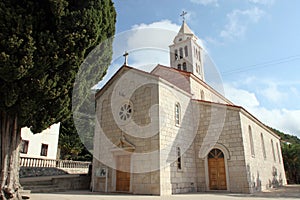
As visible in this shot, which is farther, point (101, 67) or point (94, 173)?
point (94, 173)

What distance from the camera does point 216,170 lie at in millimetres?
13250

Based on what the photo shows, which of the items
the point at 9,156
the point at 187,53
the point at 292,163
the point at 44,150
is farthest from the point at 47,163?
the point at 292,163

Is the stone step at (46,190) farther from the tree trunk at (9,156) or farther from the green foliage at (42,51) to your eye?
the green foliage at (42,51)

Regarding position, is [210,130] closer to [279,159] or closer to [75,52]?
[75,52]

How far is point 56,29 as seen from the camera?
762 centimetres

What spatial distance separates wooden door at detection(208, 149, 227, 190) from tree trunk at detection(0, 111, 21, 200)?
32.5 feet

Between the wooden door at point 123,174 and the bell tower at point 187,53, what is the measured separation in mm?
15999

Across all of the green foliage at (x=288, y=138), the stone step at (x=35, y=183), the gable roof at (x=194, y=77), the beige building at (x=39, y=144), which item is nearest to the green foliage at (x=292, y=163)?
the gable roof at (x=194, y=77)

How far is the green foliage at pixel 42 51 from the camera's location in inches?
262

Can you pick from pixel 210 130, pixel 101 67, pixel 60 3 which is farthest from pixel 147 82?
pixel 60 3

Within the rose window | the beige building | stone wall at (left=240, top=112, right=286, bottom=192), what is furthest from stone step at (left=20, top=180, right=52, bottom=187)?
stone wall at (left=240, top=112, right=286, bottom=192)

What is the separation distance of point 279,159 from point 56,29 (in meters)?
22.6

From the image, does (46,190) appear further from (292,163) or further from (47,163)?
(292,163)

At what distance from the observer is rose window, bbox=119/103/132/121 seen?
13350 millimetres
